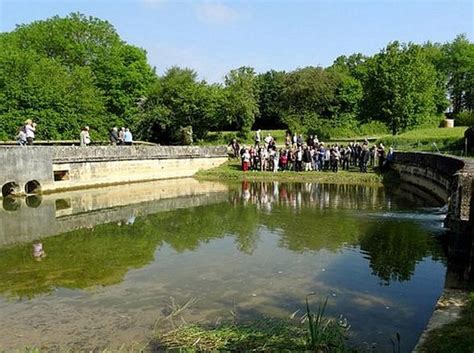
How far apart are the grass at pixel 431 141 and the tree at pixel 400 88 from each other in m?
3.90

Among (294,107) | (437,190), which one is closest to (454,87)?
(294,107)

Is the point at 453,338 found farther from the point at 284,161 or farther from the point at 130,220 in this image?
the point at 284,161

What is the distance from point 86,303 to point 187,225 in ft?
22.6

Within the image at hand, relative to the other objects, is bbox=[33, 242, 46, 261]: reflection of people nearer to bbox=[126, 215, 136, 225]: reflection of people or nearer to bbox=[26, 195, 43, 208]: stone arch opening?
bbox=[126, 215, 136, 225]: reflection of people

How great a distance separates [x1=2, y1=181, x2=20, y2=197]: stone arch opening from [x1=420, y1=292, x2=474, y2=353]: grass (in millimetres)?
19230

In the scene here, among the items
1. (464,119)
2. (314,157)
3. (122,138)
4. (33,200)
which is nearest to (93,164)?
(122,138)

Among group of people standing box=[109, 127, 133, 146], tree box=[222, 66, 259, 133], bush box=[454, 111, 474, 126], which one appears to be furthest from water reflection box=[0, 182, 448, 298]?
bush box=[454, 111, 474, 126]

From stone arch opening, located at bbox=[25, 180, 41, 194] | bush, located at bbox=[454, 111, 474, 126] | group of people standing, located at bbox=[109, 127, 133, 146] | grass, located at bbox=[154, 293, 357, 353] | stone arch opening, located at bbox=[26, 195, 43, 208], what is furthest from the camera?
bush, located at bbox=[454, 111, 474, 126]

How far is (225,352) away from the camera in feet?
17.8

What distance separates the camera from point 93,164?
24.4m

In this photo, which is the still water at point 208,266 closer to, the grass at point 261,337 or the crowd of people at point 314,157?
the grass at point 261,337

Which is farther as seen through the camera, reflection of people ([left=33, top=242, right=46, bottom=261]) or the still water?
reflection of people ([left=33, top=242, right=46, bottom=261])

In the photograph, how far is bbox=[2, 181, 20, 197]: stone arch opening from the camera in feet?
67.1

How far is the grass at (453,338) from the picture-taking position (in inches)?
198
